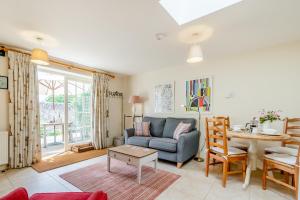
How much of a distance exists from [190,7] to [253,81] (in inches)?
78.1

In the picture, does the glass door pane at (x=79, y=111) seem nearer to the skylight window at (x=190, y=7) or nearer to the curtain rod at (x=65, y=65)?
the curtain rod at (x=65, y=65)

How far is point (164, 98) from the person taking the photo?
4109 mm

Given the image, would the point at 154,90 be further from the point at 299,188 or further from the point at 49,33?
the point at 299,188

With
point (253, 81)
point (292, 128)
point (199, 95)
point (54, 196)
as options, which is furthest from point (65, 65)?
point (292, 128)

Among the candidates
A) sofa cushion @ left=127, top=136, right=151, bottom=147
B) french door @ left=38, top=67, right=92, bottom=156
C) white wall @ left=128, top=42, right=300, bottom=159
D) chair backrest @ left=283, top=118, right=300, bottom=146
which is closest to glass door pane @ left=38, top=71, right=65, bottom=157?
french door @ left=38, top=67, right=92, bottom=156

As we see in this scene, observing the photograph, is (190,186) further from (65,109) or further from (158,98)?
(65,109)

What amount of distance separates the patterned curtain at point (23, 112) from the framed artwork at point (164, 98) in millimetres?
2766

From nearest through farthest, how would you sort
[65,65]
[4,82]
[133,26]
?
1. [133,26]
2. [4,82]
3. [65,65]

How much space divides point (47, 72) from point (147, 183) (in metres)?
3.20

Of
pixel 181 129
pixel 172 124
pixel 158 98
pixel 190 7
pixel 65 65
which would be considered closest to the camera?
pixel 190 7

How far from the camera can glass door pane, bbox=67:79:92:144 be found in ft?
12.9

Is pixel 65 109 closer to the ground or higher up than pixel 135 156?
higher up

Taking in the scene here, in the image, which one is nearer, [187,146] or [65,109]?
[187,146]

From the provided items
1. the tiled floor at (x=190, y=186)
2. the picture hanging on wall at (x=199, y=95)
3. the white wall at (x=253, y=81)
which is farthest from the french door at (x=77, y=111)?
the picture hanging on wall at (x=199, y=95)
